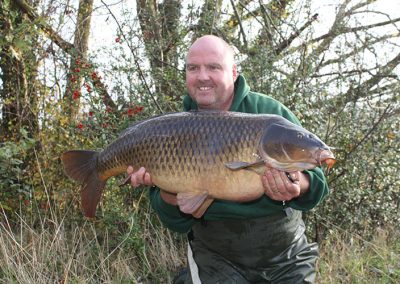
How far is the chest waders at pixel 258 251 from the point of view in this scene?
8.71 feet

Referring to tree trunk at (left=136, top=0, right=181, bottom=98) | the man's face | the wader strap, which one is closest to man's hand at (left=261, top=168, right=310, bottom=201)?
the man's face

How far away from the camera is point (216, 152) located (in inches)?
84.9

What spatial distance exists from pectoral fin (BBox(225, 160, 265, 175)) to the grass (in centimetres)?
150

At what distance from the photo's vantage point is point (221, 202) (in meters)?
2.62

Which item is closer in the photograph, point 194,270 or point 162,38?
point 194,270

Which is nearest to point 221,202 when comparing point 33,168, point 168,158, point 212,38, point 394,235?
point 168,158

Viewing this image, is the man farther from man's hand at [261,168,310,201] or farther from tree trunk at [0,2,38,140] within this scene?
tree trunk at [0,2,38,140]

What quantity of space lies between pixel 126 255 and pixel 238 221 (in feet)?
4.97

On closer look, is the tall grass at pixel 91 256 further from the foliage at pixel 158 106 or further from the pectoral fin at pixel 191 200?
the pectoral fin at pixel 191 200

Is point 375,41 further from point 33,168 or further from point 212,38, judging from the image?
point 33,168

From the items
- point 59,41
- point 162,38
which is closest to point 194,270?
point 162,38

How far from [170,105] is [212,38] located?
5.19 ft

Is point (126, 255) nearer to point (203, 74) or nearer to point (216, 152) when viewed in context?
point (203, 74)

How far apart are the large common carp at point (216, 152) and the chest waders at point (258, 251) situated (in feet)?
1.47
